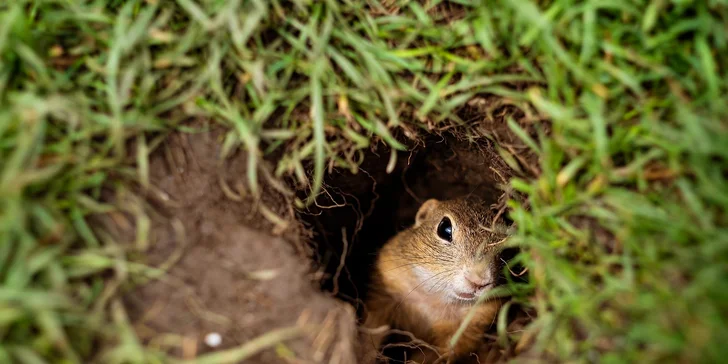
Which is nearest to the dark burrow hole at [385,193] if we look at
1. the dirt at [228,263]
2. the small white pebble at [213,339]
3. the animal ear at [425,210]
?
the animal ear at [425,210]

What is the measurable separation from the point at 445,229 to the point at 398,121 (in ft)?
5.00

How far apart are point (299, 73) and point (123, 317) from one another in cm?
108

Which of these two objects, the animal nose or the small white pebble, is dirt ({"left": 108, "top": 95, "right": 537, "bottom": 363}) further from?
the animal nose

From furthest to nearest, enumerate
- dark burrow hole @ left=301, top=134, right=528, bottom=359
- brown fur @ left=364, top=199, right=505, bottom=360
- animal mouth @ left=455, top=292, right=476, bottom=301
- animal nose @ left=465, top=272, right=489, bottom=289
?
dark burrow hole @ left=301, top=134, right=528, bottom=359
brown fur @ left=364, top=199, right=505, bottom=360
animal mouth @ left=455, top=292, right=476, bottom=301
animal nose @ left=465, top=272, right=489, bottom=289

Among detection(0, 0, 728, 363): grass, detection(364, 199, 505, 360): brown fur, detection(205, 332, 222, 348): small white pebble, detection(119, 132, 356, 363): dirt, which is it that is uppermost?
detection(0, 0, 728, 363): grass

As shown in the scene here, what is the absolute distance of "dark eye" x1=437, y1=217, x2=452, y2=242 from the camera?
363 centimetres

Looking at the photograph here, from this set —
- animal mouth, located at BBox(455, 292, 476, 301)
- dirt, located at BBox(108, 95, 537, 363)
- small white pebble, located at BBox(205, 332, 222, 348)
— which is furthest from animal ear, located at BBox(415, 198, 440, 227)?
small white pebble, located at BBox(205, 332, 222, 348)

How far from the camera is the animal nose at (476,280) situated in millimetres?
3164

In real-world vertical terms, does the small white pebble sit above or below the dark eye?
above

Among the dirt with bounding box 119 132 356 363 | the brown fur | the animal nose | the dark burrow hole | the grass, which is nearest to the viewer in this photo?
the grass

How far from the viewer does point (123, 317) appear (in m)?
1.79

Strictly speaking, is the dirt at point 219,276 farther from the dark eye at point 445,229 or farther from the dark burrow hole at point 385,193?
the dark eye at point 445,229

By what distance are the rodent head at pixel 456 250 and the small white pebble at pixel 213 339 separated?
5.46ft

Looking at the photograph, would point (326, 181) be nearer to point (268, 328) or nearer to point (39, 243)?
point (268, 328)
